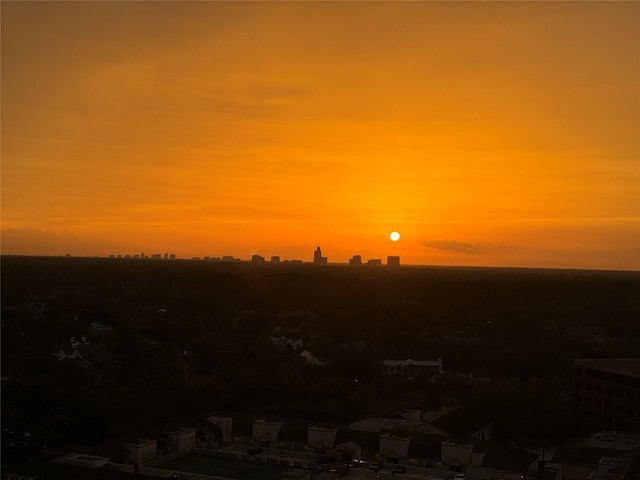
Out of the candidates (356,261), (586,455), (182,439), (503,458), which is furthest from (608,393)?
(356,261)

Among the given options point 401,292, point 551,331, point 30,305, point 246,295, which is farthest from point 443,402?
point 401,292

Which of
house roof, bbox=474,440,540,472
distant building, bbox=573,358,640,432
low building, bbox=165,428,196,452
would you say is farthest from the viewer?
distant building, bbox=573,358,640,432

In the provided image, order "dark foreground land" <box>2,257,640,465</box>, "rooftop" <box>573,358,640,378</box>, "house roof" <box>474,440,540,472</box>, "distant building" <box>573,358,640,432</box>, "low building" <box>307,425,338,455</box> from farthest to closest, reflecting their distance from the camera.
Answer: "rooftop" <box>573,358,640,378</box>, "distant building" <box>573,358,640,432</box>, "dark foreground land" <box>2,257,640,465</box>, "low building" <box>307,425,338,455</box>, "house roof" <box>474,440,540,472</box>

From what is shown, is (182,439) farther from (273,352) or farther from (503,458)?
(273,352)

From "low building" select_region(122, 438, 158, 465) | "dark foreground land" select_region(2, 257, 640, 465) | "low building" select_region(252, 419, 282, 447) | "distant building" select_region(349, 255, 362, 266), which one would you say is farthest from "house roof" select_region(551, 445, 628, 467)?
"distant building" select_region(349, 255, 362, 266)

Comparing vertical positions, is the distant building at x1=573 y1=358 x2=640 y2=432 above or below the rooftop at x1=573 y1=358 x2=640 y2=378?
below

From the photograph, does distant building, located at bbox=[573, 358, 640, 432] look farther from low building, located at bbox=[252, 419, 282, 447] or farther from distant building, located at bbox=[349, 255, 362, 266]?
distant building, located at bbox=[349, 255, 362, 266]
